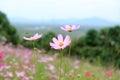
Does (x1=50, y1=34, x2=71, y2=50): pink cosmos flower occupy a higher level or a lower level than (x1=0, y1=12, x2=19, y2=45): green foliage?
higher

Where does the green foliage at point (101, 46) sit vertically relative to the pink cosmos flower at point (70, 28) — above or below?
below

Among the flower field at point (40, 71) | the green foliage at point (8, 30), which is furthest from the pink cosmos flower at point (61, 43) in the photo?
the green foliage at point (8, 30)

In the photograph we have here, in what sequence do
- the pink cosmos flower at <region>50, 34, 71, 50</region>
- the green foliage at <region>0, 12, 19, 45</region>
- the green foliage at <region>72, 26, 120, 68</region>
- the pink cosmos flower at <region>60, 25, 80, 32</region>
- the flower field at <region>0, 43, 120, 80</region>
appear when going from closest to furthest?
the pink cosmos flower at <region>50, 34, 71, 50</region> → the pink cosmos flower at <region>60, 25, 80, 32</region> → the flower field at <region>0, 43, 120, 80</region> → the green foliage at <region>72, 26, 120, 68</region> → the green foliage at <region>0, 12, 19, 45</region>

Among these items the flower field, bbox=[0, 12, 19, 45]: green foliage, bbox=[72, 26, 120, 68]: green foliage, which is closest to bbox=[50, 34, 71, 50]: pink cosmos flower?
the flower field

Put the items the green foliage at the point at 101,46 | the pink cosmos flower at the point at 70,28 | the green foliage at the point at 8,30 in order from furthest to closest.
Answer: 1. the green foliage at the point at 8,30
2. the green foliage at the point at 101,46
3. the pink cosmos flower at the point at 70,28

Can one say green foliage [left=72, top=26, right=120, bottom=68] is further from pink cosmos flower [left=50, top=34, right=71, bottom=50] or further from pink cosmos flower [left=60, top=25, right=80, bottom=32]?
pink cosmos flower [left=50, top=34, right=71, bottom=50]

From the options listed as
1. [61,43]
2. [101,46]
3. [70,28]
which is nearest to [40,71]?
[70,28]

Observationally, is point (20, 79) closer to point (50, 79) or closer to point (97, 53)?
point (50, 79)

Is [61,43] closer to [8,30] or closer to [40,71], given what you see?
[40,71]

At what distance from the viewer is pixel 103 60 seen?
9.86m

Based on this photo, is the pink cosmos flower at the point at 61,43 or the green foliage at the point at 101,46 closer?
the pink cosmos flower at the point at 61,43

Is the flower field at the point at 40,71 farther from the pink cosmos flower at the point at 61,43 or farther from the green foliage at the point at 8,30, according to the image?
the green foliage at the point at 8,30

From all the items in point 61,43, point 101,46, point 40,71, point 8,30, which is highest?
point 61,43

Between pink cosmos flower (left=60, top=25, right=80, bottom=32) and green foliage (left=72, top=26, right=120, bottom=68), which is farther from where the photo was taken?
green foliage (left=72, top=26, right=120, bottom=68)
